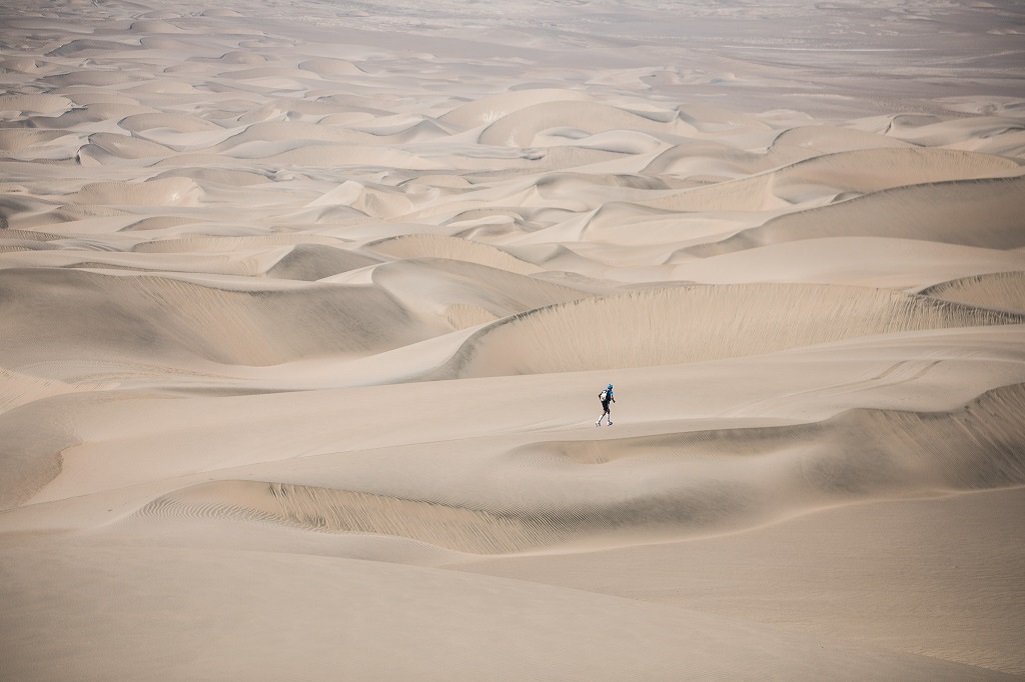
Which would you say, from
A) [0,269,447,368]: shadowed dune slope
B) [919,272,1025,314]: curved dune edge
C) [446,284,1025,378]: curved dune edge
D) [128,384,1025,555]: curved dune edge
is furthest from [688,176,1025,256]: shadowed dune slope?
[128,384,1025,555]: curved dune edge

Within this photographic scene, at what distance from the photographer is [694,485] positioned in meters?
7.86

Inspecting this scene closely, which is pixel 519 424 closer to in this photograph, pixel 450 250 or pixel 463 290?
pixel 463 290

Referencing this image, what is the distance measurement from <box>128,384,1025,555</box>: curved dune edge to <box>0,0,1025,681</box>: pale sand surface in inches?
1.2

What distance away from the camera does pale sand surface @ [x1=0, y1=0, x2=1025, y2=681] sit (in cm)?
456

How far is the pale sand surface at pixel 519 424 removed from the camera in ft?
15.0

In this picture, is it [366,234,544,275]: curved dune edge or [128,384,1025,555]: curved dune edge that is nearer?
[128,384,1025,555]: curved dune edge

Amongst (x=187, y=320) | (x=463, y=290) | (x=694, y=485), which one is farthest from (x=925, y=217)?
(x=694, y=485)

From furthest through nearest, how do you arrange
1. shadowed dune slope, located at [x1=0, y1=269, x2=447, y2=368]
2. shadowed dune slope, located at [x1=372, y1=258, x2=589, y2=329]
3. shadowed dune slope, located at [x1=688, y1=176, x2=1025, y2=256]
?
shadowed dune slope, located at [x1=688, y1=176, x2=1025, y2=256]
shadowed dune slope, located at [x1=372, y1=258, x2=589, y2=329]
shadowed dune slope, located at [x1=0, y1=269, x2=447, y2=368]

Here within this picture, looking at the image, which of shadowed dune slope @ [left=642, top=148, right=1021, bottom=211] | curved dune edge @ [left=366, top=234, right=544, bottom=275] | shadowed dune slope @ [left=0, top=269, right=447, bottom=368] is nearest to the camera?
shadowed dune slope @ [left=0, top=269, right=447, bottom=368]

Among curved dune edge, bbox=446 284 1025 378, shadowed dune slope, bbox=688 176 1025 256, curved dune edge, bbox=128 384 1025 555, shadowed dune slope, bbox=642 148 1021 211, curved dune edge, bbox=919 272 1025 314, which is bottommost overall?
curved dune edge, bbox=128 384 1025 555

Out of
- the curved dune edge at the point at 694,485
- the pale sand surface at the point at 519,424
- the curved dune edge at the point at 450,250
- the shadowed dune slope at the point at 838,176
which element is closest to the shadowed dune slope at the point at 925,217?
the pale sand surface at the point at 519,424

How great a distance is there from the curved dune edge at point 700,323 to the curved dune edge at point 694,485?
5.92m

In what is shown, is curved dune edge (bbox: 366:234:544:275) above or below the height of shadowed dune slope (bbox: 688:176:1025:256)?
below

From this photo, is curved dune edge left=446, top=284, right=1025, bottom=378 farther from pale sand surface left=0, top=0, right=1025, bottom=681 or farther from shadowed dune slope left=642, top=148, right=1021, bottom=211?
shadowed dune slope left=642, top=148, right=1021, bottom=211
